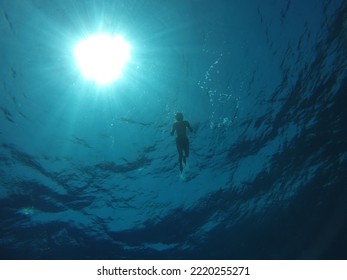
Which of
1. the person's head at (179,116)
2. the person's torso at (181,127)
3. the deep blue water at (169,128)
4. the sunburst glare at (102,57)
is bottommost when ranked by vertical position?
the person's torso at (181,127)

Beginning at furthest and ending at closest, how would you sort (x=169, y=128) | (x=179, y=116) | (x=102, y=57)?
(x=169, y=128) → (x=102, y=57) → (x=179, y=116)

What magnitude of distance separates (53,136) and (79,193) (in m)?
3.64

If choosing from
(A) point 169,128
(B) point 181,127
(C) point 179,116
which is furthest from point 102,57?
(B) point 181,127

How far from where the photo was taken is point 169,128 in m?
13.8

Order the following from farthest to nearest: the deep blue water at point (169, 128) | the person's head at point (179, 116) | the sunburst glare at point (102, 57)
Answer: the sunburst glare at point (102, 57) < the deep blue water at point (169, 128) < the person's head at point (179, 116)

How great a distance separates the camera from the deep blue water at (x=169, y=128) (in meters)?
11.3

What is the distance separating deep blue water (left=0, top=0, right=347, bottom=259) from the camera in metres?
11.3

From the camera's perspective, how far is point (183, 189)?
16.7m

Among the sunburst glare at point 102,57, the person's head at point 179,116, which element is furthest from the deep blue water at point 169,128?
the person's head at point 179,116

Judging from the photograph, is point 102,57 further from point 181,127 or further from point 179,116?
point 181,127

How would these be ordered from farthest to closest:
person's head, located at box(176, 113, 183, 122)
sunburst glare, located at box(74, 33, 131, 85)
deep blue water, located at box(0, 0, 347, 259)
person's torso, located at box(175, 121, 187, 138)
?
sunburst glare, located at box(74, 33, 131, 85), deep blue water, located at box(0, 0, 347, 259), person's torso, located at box(175, 121, 187, 138), person's head, located at box(176, 113, 183, 122)

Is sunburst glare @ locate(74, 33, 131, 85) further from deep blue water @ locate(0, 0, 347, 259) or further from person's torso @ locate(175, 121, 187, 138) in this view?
person's torso @ locate(175, 121, 187, 138)

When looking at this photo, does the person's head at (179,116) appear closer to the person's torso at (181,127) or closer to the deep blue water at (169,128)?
the person's torso at (181,127)

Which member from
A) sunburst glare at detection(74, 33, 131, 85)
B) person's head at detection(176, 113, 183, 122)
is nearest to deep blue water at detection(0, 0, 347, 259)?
sunburst glare at detection(74, 33, 131, 85)
